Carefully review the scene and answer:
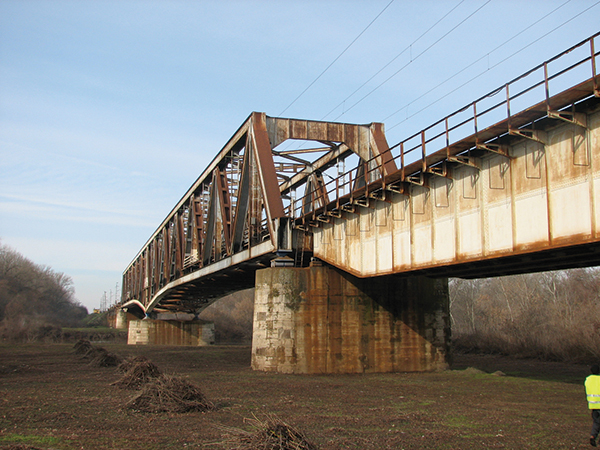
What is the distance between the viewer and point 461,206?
56.6 ft

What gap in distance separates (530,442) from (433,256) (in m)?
7.89

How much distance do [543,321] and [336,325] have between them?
3507cm

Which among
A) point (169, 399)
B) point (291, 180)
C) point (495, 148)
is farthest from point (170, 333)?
point (495, 148)

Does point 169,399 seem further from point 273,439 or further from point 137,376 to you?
point 273,439

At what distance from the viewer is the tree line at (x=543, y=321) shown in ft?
122

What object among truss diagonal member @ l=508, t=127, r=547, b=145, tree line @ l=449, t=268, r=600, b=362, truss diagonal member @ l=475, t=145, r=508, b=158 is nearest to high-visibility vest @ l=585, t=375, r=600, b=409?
truss diagonal member @ l=508, t=127, r=547, b=145

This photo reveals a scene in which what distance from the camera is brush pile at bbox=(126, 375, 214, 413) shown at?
14.4 m

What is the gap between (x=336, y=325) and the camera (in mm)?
25297

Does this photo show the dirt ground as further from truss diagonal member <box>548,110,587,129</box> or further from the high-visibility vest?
truss diagonal member <box>548,110,587,129</box>

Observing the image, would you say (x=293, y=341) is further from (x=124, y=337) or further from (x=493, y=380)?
(x=124, y=337)

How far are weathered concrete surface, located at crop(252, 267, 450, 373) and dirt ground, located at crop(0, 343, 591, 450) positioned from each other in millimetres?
950

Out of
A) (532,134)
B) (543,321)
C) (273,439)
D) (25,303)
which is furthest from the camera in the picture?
(25,303)

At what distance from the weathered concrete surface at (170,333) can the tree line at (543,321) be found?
30.5 meters

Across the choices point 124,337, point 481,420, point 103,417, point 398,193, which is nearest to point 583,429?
point 481,420
